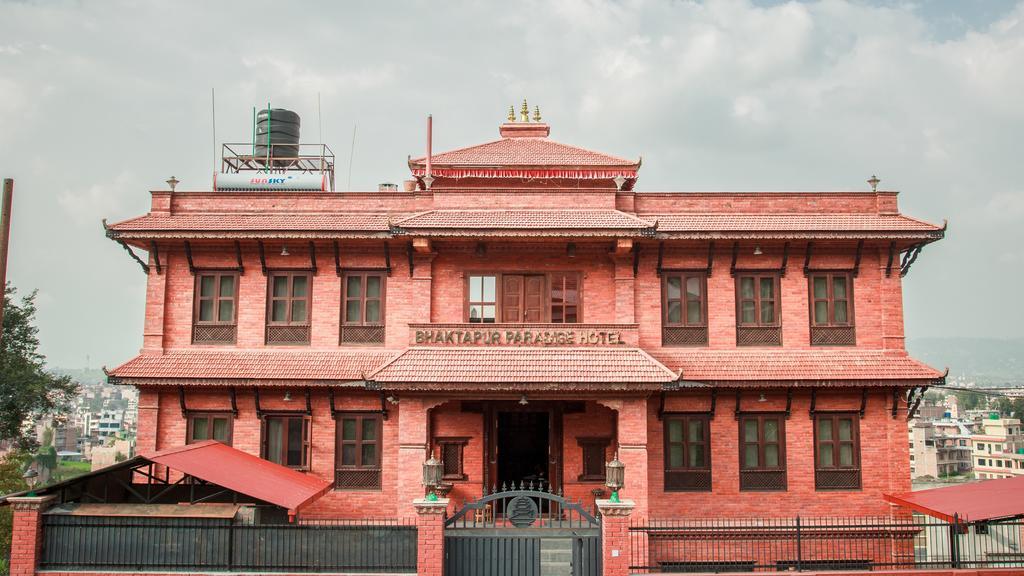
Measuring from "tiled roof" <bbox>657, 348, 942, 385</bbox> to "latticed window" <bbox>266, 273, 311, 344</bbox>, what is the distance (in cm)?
908

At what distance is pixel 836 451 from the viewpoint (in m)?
19.6

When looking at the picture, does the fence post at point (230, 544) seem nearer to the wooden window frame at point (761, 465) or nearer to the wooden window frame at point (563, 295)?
the wooden window frame at point (563, 295)

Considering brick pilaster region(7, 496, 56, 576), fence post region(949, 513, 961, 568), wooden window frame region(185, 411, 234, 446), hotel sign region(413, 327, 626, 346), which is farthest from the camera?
wooden window frame region(185, 411, 234, 446)

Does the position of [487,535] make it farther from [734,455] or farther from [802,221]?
[802,221]

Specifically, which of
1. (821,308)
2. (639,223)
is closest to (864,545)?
(821,308)

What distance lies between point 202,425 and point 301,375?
10.2 feet

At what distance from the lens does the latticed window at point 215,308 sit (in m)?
20.2

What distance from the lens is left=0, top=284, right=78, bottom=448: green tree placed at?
92.6ft

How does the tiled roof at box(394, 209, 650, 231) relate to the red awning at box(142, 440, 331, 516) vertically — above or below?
above

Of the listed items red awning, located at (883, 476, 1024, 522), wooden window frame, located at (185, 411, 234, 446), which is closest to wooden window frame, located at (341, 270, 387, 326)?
wooden window frame, located at (185, 411, 234, 446)

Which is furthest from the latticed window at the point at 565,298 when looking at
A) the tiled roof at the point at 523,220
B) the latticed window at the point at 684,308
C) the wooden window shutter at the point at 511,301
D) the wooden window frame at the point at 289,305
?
the wooden window frame at the point at 289,305

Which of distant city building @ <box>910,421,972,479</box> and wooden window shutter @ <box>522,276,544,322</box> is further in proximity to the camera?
distant city building @ <box>910,421,972,479</box>

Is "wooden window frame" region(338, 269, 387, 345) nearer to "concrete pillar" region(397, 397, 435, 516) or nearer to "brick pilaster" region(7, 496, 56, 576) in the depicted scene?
"concrete pillar" region(397, 397, 435, 516)

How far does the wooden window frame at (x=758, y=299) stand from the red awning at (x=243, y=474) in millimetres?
10877
